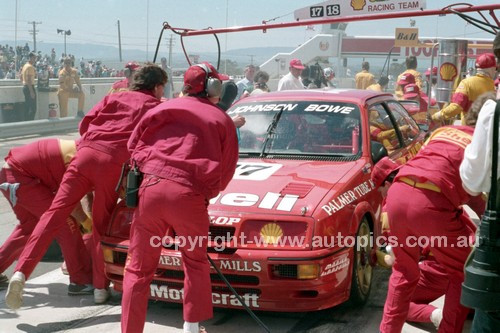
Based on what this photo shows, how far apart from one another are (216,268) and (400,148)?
8.79ft

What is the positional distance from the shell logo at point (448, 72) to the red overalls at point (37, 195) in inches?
253

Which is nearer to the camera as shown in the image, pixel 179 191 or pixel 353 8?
pixel 179 191

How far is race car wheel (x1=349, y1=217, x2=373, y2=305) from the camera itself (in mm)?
4770

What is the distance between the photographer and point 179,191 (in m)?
3.95

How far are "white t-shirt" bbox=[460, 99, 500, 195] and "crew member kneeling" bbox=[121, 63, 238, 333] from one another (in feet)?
5.12

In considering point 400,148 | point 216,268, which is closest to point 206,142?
point 216,268

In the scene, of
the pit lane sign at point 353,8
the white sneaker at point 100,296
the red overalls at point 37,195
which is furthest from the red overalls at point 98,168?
the pit lane sign at point 353,8

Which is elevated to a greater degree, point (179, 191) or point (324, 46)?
point (324, 46)

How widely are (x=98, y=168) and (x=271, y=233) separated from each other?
4.48 ft

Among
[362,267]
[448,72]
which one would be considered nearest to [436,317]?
[362,267]

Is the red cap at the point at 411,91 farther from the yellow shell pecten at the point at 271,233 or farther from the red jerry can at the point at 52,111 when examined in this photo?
the red jerry can at the point at 52,111

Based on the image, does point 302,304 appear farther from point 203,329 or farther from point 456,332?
point 456,332

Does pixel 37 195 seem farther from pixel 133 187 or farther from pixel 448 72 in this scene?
pixel 448 72

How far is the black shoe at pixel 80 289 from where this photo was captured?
543cm
